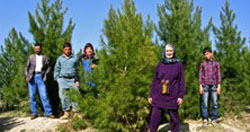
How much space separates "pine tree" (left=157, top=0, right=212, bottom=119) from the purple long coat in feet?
4.38

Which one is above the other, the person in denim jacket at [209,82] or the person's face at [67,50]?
the person's face at [67,50]

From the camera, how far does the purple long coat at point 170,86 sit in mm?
4262

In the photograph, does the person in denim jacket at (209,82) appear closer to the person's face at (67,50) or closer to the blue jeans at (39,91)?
the person's face at (67,50)

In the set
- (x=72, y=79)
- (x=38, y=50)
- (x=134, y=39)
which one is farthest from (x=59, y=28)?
(x=134, y=39)

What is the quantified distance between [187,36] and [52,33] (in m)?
3.25

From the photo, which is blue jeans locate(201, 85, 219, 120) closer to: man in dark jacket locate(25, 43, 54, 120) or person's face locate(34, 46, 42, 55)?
man in dark jacket locate(25, 43, 54, 120)

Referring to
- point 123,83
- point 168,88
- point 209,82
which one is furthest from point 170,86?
point 209,82

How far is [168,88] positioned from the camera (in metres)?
4.25

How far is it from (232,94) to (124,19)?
12.4 feet

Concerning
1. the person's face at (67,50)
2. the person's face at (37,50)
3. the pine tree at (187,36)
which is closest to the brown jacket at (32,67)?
the person's face at (37,50)

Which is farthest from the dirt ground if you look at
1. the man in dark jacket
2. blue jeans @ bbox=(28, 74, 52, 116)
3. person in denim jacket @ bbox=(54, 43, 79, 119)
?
person in denim jacket @ bbox=(54, 43, 79, 119)

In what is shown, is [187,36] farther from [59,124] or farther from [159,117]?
[59,124]

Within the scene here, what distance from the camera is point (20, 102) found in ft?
24.3

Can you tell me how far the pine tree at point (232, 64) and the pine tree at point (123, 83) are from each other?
2651 millimetres
